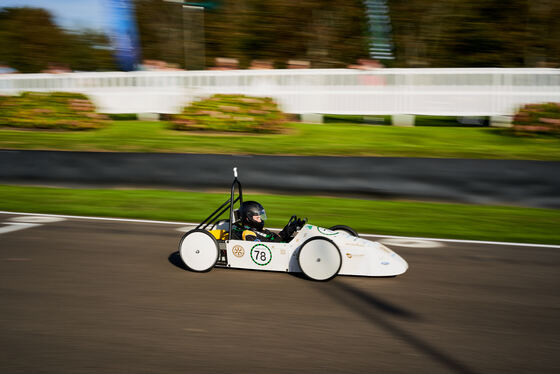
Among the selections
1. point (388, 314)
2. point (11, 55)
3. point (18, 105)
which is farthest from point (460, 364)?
point (11, 55)

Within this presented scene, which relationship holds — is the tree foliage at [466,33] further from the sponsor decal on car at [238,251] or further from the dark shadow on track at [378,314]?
the dark shadow on track at [378,314]

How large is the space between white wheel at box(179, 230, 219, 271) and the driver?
31 cm

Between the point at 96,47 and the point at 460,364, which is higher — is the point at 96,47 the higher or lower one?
the higher one

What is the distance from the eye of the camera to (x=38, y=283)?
5758mm

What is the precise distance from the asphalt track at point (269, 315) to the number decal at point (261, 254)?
175mm

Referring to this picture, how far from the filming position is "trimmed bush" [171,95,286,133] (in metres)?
14.2

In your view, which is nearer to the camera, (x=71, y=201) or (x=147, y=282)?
(x=147, y=282)

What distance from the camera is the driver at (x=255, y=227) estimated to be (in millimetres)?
6223

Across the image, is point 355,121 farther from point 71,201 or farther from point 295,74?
point 71,201

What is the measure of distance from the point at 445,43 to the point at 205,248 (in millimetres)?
19214

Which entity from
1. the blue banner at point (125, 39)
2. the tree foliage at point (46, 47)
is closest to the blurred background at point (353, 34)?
the blue banner at point (125, 39)

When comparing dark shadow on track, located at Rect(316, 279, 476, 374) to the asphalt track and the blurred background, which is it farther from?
the blurred background

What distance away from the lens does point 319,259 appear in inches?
231

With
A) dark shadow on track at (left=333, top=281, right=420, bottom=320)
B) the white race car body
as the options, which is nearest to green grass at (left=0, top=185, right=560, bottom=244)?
the white race car body
